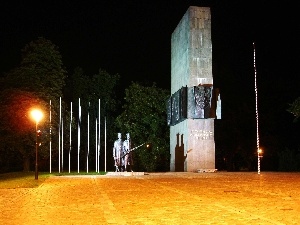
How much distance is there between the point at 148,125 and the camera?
44.8 m

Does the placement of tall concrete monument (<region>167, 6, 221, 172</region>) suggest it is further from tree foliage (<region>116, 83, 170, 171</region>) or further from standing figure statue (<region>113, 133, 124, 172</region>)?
tree foliage (<region>116, 83, 170, 171</region>)

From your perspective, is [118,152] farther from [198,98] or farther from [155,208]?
[155,208]

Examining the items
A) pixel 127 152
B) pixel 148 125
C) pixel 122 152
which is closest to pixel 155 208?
pixel 127 152

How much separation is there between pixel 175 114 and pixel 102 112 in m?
15.1

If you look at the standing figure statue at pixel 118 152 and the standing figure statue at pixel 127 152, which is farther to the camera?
the standing figure statue at pixel 118 152

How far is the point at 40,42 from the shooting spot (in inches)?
1569

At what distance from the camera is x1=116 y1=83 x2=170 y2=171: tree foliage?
43.3 m

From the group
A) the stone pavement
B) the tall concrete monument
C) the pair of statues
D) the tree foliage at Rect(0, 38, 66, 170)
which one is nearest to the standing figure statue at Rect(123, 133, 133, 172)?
the pair of statues

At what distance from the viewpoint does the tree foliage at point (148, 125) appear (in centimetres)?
4331

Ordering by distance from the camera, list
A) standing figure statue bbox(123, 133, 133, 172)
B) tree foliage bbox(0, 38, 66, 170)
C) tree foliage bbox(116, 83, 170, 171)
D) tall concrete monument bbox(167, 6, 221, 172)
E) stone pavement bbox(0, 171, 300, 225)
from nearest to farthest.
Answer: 1. stone pavement bbox(0, 171, 300, 225)
2. standing figure statue bbox(123, 133, 133, 172)
3. tall concrete monument bbox(167, 6, 221, 172)
4. tree foliage bbox(0, 38, 66, 170)
5. tree foliage bbox(116, 83, 170, 171)

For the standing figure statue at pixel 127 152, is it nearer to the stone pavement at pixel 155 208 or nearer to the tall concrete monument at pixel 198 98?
the tall concrete monument at pixel 198 98

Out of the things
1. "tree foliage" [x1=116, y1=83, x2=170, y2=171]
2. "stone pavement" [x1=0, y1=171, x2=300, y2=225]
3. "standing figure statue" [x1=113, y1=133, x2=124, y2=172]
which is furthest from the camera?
"tree foliage" [x1=116, y1=83, x2=170, y2=171]


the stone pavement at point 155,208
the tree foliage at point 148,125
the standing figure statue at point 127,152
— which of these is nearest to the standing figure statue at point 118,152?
the standing figure statue at point 127,152

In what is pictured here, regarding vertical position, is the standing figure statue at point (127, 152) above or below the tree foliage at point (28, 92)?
below
